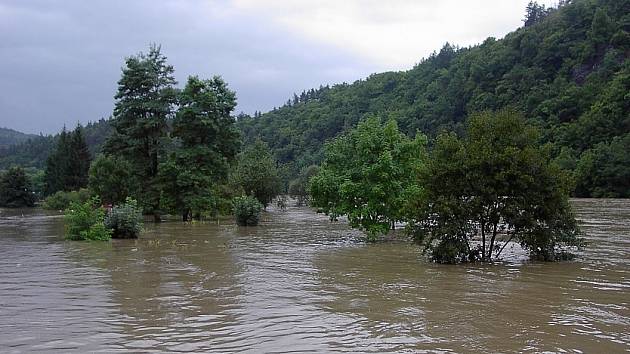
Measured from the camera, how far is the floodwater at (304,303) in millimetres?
8648

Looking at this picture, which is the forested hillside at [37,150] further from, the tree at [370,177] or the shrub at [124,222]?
the tree at [370,177]

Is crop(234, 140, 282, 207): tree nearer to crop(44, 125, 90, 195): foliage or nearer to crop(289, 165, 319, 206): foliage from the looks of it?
crop(289, 165, 319, 206): foliage

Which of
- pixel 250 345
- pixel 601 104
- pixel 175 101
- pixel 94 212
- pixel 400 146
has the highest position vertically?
pixel 601 104

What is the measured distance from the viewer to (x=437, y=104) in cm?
13450

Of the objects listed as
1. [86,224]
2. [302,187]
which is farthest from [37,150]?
[86,224]

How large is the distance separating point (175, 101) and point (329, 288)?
1181 inches

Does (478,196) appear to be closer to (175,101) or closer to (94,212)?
(94,212)

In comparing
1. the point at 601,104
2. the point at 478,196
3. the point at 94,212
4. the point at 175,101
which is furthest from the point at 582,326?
the point at 601,104

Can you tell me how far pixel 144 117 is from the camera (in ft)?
131

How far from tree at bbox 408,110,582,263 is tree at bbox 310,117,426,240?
633cm

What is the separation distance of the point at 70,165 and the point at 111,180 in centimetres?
3927

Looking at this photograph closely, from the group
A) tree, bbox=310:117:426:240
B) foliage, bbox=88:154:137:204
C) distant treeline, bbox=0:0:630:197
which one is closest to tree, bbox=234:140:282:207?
foliage, bbox=88:154:137:204

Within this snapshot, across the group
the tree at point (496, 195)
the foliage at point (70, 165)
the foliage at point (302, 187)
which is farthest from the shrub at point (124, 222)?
the foliage at point (70, 165)

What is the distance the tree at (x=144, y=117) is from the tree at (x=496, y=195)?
26399mm
